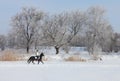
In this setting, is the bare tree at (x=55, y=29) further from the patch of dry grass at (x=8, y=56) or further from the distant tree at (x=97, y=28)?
the patch of dry grass at (x=8, y=56)

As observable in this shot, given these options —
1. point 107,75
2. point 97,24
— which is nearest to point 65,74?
point 107,75

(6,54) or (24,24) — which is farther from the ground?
(24,24)

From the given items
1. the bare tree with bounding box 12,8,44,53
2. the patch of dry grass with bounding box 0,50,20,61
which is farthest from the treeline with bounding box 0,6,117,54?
the patch of dry grass with bounding box 0,50,20,61

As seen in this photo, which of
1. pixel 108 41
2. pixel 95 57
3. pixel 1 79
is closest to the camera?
pixel 1 79

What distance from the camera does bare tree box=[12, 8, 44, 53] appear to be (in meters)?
54.3

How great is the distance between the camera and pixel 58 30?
55.2 meters

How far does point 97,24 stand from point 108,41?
16.4 ft

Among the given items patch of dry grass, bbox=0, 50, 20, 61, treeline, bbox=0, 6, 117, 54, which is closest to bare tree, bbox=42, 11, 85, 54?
treeline, bbox=0, 6, 117, 54

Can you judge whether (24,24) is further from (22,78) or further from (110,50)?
(22,78)

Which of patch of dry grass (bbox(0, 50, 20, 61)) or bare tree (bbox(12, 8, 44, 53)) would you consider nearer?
patch of dry grass (bbox(0, 50, 20, 61))

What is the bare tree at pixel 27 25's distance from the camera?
5428 cm

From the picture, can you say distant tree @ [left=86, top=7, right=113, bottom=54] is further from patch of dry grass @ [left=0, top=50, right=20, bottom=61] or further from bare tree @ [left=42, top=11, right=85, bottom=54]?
patch of dry grass @ [left=0, top=50, right=20, bottom=61]

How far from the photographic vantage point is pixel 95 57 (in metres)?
25.5

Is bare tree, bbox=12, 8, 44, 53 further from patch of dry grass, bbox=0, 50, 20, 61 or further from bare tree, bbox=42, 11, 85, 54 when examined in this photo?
patch of dry grass, bbox=0, 50, 20, 61
